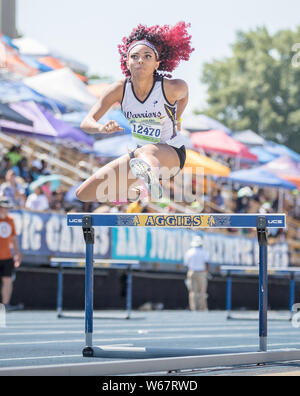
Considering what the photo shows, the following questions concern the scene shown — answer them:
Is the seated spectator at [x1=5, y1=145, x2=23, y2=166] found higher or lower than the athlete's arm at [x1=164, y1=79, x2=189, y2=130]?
higher

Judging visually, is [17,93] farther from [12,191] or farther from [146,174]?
[146,174]

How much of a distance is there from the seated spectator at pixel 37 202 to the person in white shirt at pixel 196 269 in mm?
3732

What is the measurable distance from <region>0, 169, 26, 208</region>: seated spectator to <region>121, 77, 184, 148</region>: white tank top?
7594 millimetres

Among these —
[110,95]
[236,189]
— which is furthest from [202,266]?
[110,95]

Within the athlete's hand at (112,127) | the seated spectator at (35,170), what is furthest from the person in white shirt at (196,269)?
the athlete's hand at (112,127)

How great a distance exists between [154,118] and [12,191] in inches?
329

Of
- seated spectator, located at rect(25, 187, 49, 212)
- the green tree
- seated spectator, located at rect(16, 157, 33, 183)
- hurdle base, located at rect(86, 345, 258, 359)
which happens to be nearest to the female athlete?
hurdle base, located at rect(86, 345, 258, 359)

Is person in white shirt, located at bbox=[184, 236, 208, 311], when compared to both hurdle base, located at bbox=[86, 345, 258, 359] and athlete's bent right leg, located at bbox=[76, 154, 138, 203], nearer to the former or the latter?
athlete's bent right leg, located at bbox=[76, 154, 138, 203]

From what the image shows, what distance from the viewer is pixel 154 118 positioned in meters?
7.98

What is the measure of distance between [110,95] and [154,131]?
1.69ft

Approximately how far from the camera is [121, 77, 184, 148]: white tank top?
7973mm

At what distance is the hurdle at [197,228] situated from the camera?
22.9 feet

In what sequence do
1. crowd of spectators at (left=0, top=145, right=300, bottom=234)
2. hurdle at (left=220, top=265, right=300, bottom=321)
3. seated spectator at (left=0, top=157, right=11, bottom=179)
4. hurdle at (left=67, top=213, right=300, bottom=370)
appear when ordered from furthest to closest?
1. seated spectator at (left=0, top=157, right=11, bottom=179)
2. crowd of spectators at (left=0, top=145, right=300, bottom=234)
3. hurdle at (left=220, top=265, right=300, bottom=321)
4. hurdle at (left=67, top=213, right=300, bottom=370)

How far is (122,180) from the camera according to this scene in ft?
26.0
